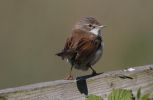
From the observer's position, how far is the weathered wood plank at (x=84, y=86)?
3.24m

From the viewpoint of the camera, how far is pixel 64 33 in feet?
28.7

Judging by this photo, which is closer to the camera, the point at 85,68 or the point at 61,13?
the point at 85,68

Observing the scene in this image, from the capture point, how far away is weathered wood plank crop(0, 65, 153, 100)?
3242 mm

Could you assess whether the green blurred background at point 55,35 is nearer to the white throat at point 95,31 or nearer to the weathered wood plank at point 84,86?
the white throat at point 95,31

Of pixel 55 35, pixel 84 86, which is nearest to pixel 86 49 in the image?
pixel 84 86

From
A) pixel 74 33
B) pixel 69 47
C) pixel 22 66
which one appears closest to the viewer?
pixel 69 47

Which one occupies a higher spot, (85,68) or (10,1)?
(10,1)

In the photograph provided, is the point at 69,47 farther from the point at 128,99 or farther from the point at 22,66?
the point at 22,66

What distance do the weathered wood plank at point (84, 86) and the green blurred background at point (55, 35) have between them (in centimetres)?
362

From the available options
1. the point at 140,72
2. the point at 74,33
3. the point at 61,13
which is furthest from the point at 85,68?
the point at 61,13

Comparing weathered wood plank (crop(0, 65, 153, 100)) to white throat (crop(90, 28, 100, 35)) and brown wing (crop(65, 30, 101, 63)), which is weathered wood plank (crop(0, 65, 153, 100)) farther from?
white throat (crop(90, 28, 100, 35))

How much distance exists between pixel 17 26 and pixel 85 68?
102 inches

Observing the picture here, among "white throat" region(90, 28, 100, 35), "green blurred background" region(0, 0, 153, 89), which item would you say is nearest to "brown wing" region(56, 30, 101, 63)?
"white throat" region(90, 28, 100, 35)

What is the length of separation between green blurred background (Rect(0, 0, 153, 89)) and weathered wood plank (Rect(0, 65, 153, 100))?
11.9 ft
